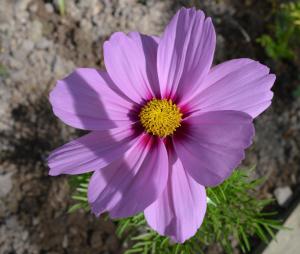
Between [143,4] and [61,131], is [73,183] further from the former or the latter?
[143,4]

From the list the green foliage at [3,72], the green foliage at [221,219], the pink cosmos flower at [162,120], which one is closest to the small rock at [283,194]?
the green foliage at [221,219]

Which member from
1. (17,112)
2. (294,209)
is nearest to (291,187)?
(294,209)

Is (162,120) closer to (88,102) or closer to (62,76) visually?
(88,102)

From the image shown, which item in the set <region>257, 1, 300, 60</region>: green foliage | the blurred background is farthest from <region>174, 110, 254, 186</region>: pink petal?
<region>257, 1, 300, 60</region>: green foliage

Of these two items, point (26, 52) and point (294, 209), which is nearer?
point (294, 209)

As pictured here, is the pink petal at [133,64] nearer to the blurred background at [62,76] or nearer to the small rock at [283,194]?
the blurred background at [62,76]

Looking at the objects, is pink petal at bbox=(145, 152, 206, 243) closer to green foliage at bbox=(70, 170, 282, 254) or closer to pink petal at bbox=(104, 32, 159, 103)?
pink petal at bbox=(104, 32, 159, 103)
